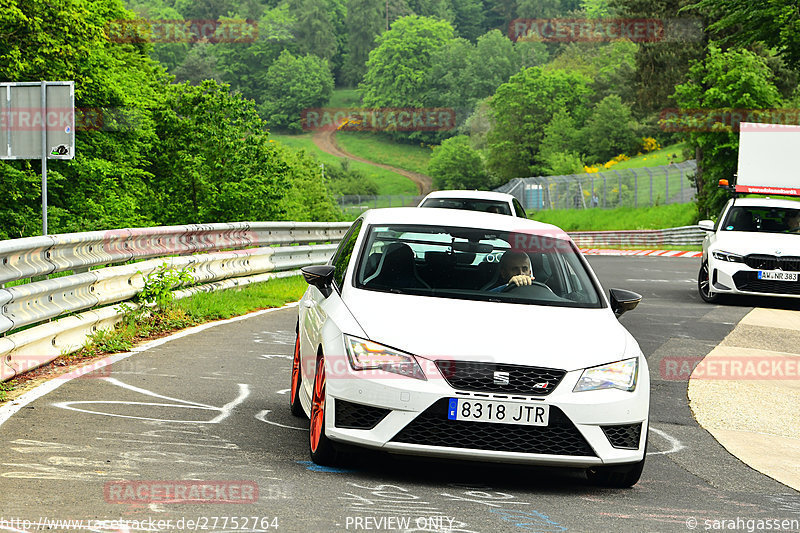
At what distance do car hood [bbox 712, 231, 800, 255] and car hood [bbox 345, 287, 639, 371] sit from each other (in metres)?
11.5

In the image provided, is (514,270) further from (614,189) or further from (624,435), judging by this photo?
(614,189)

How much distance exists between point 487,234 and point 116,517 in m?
3.33

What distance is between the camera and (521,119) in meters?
130

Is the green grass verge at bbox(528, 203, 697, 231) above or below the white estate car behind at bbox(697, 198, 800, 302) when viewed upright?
below

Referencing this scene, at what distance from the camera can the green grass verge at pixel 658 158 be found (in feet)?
322

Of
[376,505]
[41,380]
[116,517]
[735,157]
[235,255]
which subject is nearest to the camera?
[116,517]

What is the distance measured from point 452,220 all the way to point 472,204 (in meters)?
10.5

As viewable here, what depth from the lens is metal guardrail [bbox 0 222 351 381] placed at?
27.9 ft

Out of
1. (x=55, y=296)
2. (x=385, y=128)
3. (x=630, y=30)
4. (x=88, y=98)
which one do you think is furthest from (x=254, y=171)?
(x=385, y=128)

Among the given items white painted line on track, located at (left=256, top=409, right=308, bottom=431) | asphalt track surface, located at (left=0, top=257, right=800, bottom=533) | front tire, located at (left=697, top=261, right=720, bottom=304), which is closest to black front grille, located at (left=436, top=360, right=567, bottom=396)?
asphalt track surface, located at (left=0, top=257, right=800, bottom=533)

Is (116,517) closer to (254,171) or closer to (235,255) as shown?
(235,255)

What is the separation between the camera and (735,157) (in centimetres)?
4575

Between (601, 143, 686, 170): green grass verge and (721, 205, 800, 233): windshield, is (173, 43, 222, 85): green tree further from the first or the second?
(721, 205, 800, 233): windshield

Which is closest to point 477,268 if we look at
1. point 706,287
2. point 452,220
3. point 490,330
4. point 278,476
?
point 452,220
